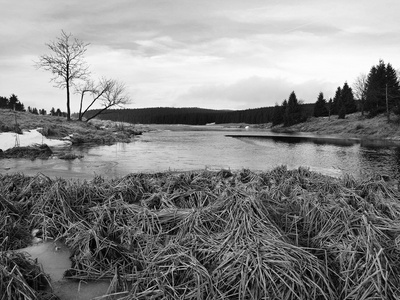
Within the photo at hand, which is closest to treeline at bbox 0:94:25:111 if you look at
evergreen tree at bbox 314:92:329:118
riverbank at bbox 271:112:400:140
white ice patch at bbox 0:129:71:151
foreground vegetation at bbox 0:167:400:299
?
white ice patch at bbox 0:129:71:151

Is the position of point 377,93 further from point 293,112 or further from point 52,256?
point 52,256

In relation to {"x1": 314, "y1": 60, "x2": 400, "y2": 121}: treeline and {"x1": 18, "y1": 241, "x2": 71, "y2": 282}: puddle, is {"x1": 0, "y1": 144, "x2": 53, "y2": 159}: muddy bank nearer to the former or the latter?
{"x1": 18, "y1": 241, "x2": 71, "y2": 282}: puddle

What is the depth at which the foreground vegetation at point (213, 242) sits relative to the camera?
278 centimetres

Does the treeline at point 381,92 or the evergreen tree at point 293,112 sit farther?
the evergreen tree at point 293,112

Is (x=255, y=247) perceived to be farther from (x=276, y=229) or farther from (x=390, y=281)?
(x=390, y=281)

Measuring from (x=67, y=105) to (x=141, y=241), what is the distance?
33.6 meters

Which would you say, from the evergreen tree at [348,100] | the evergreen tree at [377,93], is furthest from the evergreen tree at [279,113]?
the evergreen tree at [377,93]

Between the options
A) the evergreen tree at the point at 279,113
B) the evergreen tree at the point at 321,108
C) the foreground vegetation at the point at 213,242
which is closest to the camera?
the foreground vegetation at the point at 213,242

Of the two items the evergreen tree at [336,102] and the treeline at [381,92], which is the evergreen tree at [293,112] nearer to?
the evergreen tree at [336,102]

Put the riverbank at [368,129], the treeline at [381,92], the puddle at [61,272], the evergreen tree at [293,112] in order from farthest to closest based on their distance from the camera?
the evergreen tree at [293,112] → the treeline at [381,92] → the riverbank at [368,129] → the puddle at [61,272]

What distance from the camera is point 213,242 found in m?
3.45

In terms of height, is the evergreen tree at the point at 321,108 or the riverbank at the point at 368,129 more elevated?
the evergreen tree at the point at 321,108

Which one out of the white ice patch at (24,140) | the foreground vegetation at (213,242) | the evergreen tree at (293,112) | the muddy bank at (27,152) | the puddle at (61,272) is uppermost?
the evergreen tree at (293,112)

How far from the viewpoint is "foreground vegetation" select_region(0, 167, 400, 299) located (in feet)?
9.11
